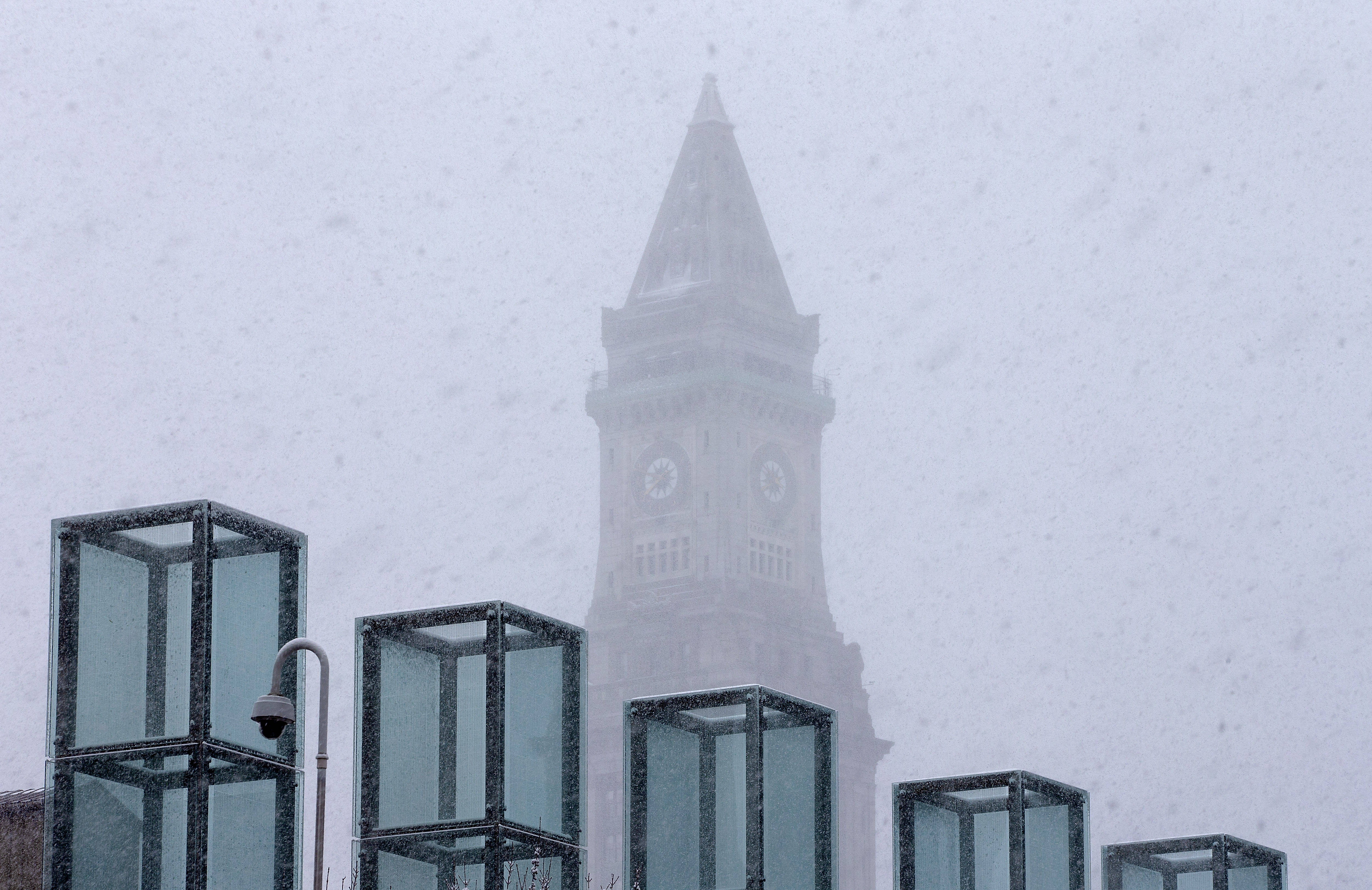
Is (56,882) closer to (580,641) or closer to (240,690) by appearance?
(240,690)

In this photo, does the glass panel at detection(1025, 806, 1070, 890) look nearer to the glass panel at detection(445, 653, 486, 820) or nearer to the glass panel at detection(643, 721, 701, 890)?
the glass panel at detection(643, 721, 701, 890)

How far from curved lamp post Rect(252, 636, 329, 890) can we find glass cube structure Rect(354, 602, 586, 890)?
381 mm

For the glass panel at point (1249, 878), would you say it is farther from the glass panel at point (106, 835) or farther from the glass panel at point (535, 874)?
the glass panel at point (106, 835)

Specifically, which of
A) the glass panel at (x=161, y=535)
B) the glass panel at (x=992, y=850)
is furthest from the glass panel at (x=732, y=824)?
the glass panel at (x=161, y=535)

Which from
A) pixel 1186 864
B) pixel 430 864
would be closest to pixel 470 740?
pixel 430 864

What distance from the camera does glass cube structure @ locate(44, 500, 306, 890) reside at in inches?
742

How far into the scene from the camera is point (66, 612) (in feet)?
63.3

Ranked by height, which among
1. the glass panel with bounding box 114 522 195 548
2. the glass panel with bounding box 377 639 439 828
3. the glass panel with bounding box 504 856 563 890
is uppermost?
the glass panel with bounding box 114 522 195 548

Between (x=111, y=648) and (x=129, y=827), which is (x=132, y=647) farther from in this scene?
(x=129, y=827)

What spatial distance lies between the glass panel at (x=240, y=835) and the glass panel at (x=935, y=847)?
6593 millimetres

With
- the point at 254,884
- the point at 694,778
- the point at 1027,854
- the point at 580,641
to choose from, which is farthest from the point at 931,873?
the point at 254,884

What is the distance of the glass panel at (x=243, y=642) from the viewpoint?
19.4 metres

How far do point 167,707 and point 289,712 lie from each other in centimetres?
97

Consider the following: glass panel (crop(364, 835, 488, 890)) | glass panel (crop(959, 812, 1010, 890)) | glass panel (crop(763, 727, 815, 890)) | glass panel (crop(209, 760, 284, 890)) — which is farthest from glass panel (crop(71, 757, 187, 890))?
glass panel (crop(959, 812, 1010, 890))
